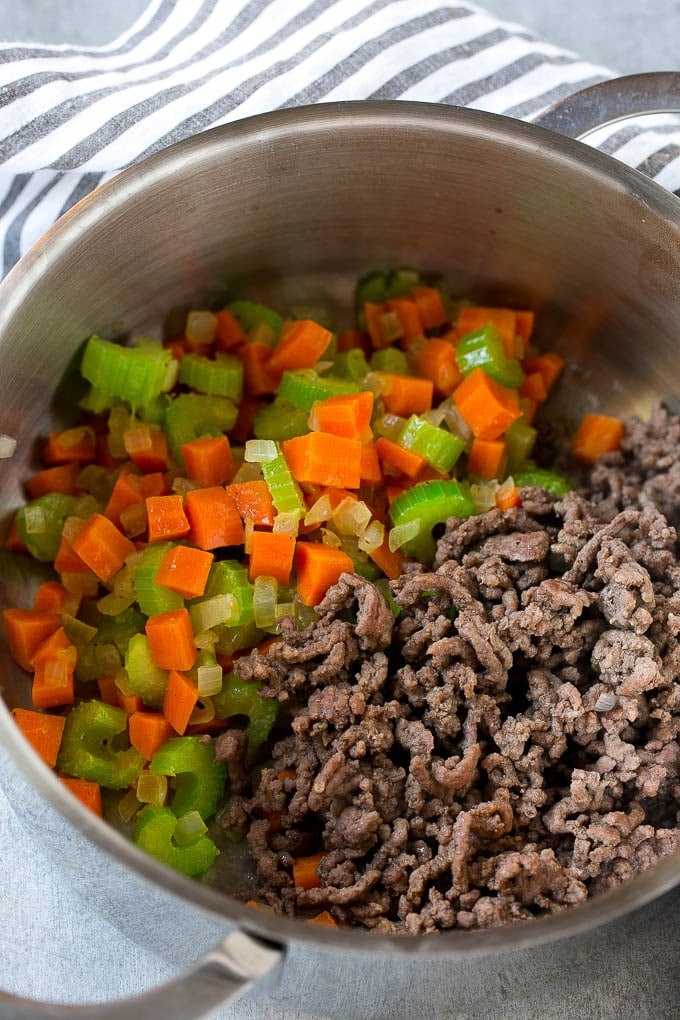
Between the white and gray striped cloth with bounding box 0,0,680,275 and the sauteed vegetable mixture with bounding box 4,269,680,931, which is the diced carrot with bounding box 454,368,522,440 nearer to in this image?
the sauteed vegetable mixture with bounding box 4,269,680,931

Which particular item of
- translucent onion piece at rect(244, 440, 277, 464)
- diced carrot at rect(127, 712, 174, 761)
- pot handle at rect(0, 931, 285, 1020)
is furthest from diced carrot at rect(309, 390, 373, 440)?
pot handle at rect(0, 931, 285, 1020)

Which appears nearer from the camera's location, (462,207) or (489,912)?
(489,912)

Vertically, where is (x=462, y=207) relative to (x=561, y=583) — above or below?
above

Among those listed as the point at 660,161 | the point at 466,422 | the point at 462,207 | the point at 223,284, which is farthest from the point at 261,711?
the point at 660,161

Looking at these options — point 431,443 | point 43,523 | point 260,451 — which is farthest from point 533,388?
point 43,523

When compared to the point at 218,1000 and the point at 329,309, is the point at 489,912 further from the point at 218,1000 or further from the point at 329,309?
the point at 329,309

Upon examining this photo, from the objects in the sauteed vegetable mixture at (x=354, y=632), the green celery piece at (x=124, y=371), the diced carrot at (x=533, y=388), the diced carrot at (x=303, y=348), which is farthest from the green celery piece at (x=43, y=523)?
the diced carrot at (x=533, y=388)
